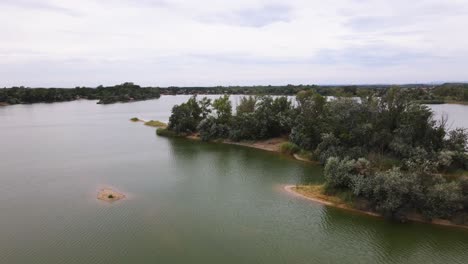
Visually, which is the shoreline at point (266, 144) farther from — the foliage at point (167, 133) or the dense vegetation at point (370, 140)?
the foliage at point (167, 133)

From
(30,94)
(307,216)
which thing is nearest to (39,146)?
(307,216)

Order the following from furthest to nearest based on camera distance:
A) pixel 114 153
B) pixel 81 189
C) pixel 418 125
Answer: pixel 114 153 → pixel 418 125 → pixel 81 189

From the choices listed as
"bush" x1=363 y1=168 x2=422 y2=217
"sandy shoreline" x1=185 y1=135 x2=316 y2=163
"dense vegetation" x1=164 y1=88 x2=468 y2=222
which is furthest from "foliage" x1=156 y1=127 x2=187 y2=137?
"bush" x1=363 y1=168 x2=422 y2=217

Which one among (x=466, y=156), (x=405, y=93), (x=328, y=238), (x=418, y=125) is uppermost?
(x=405, y=93)

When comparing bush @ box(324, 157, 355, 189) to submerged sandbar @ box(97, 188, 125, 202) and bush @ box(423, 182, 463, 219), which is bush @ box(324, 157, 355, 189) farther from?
submerged sandbar @ box(97, 188, 125, 202)

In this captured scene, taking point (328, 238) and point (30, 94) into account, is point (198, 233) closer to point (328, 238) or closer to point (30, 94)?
point (328, 238)

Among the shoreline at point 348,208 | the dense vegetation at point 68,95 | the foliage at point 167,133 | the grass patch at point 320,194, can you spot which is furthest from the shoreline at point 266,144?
the dense vegetation at point 68,95

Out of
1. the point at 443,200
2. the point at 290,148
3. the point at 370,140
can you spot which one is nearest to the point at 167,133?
the point at 290,148
